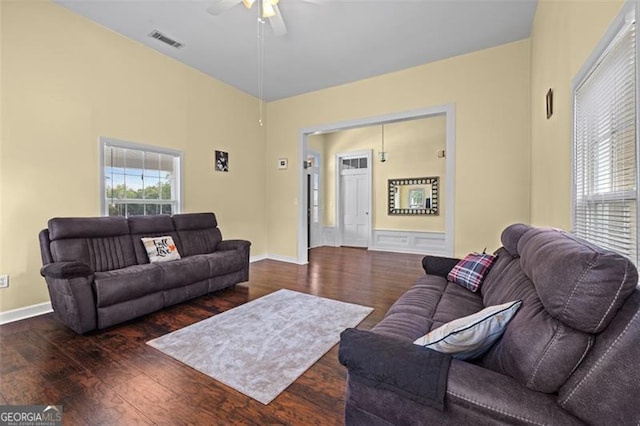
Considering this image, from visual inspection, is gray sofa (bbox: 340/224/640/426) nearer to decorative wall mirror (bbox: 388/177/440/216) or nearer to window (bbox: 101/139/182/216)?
window (bbox: 101/139/182/216)

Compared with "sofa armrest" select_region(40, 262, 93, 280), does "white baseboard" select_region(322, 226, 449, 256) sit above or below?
below

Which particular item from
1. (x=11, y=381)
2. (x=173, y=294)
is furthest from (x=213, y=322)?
(x=11, y=381)

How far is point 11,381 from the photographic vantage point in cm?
178

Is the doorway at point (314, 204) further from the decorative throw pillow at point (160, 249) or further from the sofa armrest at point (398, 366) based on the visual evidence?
the sofa armrest at point (398, 366)

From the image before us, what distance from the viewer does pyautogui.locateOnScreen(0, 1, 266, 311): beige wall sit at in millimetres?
2773

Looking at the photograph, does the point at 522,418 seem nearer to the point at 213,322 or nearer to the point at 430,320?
the point at 430,320

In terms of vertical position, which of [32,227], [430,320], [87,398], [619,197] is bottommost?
[87,398]

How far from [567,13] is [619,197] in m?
1.54

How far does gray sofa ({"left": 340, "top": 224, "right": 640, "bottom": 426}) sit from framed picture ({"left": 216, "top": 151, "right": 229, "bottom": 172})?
14.3ft

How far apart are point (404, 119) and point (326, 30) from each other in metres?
1.78

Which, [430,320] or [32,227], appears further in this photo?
[32,227]

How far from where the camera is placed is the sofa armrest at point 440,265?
270 centimetres

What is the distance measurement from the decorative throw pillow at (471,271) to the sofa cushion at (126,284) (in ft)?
9.32

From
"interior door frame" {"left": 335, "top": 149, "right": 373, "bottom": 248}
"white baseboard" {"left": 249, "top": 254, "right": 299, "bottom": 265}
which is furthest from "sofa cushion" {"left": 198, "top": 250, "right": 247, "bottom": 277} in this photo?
"interior door frame" {"left": 335, "top": 149, "right": 373, "bottom": 248}
